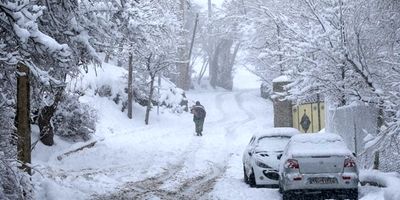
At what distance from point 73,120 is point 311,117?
9615 mm

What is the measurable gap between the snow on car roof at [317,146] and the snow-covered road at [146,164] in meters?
1.15

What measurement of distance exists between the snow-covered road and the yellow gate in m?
2.82

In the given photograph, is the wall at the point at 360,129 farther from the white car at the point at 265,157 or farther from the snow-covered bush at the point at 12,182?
the snow-covered bush at the point at 12,182

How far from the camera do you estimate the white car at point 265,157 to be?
1426cm

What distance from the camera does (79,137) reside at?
20781 mm

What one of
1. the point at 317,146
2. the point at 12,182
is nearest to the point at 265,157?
the point at 317,146

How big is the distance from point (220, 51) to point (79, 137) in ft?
159

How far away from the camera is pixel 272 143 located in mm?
15086

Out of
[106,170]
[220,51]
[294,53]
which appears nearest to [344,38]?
[294,53]

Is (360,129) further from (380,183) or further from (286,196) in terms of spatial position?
(286,196)

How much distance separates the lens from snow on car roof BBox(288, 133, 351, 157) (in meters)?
12.0

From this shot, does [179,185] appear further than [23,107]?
Yes

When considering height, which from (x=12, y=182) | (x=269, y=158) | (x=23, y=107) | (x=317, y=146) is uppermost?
(x=23, y=107)

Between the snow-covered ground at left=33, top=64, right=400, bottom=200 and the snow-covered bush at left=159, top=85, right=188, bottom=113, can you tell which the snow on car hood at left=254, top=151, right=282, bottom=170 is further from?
the snow-covered bush at left=159, top=85, right=188, bottom=113
